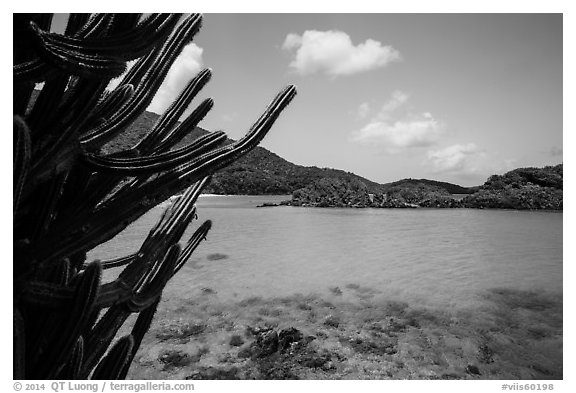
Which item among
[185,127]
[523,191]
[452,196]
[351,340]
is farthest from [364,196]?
[185,127]

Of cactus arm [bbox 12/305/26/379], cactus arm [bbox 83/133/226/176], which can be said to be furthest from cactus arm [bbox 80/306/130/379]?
cactus arm [bbox 83/133/226/176]

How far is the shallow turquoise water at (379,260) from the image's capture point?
7.62 m

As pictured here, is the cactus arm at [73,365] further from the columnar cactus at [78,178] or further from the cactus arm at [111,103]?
the cactus arm at [111,103]

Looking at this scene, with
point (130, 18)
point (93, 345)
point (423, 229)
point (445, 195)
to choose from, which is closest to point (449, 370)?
point (93, 345)

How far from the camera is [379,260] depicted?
9.93 meters

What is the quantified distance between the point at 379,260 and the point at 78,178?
9.37 m

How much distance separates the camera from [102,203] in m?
1.37

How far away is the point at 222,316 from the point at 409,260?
552cm

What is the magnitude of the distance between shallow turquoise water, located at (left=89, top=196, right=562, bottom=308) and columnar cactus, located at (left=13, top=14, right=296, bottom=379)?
6125 millimetres

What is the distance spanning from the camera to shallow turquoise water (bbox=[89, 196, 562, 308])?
7.62m

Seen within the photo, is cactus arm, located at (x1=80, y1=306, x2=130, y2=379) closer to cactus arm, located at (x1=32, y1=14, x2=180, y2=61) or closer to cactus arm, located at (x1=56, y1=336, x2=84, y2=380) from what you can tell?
cactus arm, located at (x1=56, y1=336, x2=84, y2=380)

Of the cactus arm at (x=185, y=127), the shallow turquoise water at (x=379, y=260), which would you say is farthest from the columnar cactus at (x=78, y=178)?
the shallow turquoise water at (x=379, y=260)
